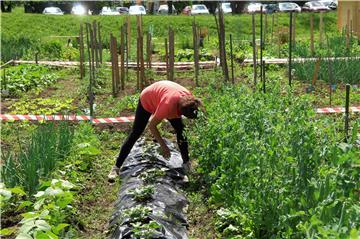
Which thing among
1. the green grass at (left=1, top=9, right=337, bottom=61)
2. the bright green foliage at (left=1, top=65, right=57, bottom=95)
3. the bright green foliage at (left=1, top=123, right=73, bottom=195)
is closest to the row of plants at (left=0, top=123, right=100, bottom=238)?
the bright green foliage at (left=1, top=123, right=73, bottom=195)

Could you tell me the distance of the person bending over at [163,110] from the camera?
5.57 m

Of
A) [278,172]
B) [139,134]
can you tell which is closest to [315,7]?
[139,134]

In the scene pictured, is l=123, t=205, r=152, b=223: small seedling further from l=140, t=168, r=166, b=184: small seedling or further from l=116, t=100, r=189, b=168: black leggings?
l=116, t=100, r=189, b=168: black leggings

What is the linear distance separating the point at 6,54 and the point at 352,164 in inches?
512

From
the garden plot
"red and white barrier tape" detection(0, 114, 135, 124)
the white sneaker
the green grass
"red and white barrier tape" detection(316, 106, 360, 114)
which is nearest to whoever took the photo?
the garden plot

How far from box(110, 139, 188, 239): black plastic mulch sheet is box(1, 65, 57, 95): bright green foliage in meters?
5.11

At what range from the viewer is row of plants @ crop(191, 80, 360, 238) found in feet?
10.8

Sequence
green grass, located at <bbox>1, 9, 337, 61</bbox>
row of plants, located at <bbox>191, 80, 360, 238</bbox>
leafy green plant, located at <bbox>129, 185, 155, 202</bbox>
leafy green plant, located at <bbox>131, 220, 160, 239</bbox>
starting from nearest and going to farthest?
row of plants, located at <bbox>191, 80, 360, 238</bbox>, leafy green plant, located at <bbox>131, 220, 160, 239</bbox>, leafy green plant, located at <bbox>129, 185, 155, 202</bbox>, green grass, located at <bbox>1, 9, 337, 61</bbox>

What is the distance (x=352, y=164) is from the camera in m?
3.51

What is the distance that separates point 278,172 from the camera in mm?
4090

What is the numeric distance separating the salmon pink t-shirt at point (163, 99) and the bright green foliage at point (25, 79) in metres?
5.72

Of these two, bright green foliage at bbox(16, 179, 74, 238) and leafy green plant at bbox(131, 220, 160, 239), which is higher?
bright green foliage at bbox(16, 179, 74, 238)

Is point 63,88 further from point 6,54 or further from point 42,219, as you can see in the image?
point 42,219

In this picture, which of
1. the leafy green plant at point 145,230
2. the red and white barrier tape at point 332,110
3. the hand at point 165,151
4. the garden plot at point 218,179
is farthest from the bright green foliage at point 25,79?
the leafy green plant at point 145,230
